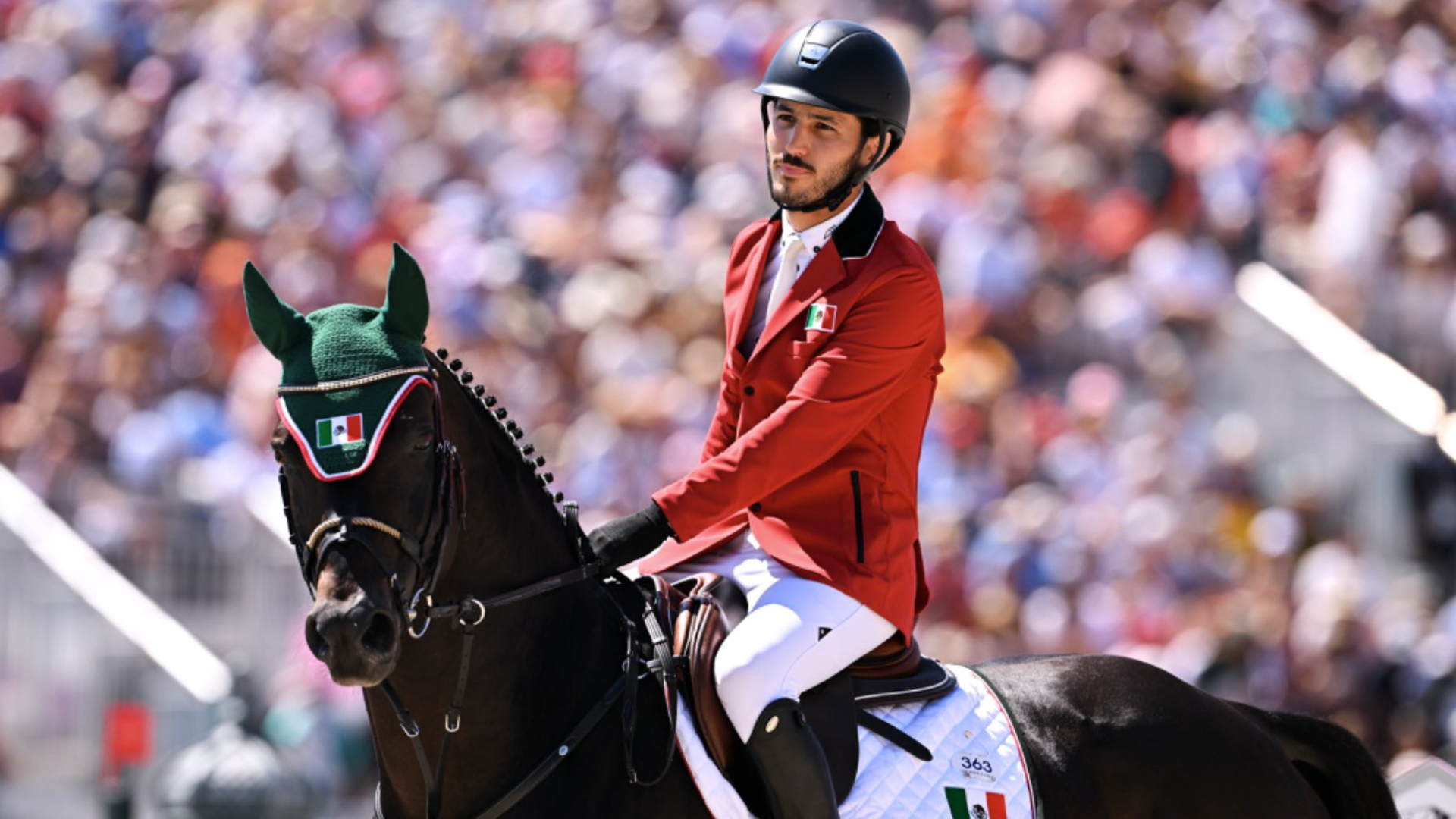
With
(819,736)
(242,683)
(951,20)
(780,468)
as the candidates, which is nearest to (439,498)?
(780,468)

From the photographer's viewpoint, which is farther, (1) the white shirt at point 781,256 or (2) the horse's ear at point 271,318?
(1) the white shirt at point 781,256

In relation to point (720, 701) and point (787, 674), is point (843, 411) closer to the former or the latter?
point (787, 674)

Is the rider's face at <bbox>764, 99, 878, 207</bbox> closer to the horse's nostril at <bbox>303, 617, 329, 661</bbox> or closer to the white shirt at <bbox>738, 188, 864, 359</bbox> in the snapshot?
the white shirt at <bbox>738, 188, 864, 359</bbox>

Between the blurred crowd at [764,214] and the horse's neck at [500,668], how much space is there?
5738 millimetres

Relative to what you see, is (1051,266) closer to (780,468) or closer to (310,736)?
(310,736)

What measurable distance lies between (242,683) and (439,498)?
148 inches

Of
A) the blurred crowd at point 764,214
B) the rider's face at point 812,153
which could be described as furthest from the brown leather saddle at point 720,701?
the blurred crowd at point 764,214

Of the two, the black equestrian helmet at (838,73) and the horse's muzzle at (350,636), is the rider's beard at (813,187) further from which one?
the horse's muzzle at (350,636)

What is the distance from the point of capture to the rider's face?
→ 5.22 metres

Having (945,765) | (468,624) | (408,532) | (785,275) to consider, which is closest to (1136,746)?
(945,765)

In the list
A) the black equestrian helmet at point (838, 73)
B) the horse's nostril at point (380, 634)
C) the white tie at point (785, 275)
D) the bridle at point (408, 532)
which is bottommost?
the horse's nostril at point (380, 634)

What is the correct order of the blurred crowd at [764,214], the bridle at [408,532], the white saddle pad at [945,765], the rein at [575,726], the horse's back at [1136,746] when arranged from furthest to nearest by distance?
the blurred crowd at [764,214] < the horse's back at [1136,746] < the white saddle pad at [945,765] < the rein at [575,726] < the bridle at [408,532]

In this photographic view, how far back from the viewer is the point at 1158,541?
1073 cm

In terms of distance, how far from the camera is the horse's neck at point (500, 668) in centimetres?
481
